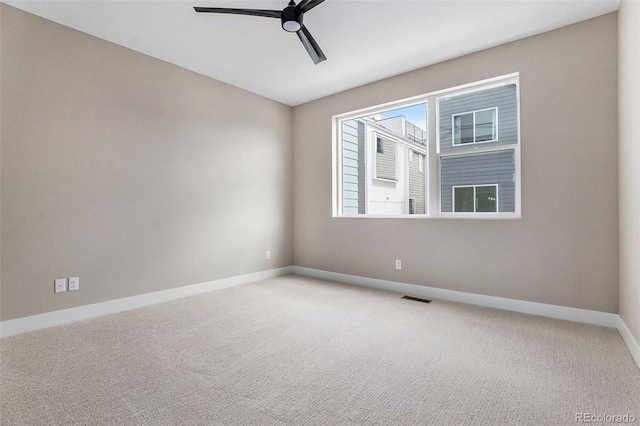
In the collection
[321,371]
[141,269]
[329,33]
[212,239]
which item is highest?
[329,33]

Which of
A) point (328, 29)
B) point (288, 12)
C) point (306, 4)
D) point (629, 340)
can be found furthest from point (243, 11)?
point (629, 340)

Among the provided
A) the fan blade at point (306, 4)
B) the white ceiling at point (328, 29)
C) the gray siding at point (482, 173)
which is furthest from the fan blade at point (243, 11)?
the gray siding at point (482, 173)

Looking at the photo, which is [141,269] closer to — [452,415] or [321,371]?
[321,371]

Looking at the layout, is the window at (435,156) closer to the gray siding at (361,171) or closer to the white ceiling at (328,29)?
the gray siding at (361,171)

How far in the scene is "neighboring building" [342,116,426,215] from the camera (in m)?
4.05

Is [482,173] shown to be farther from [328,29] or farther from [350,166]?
[328,29]

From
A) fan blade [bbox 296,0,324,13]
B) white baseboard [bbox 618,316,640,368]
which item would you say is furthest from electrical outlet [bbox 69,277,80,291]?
white baseboard [bbox 618,316,640,368]

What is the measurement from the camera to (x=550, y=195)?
9.77 ft

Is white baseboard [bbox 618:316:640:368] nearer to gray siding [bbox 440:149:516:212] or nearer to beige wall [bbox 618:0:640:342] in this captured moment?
beige wall [bbox 618:0:640:342]

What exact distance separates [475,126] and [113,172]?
4.04 m

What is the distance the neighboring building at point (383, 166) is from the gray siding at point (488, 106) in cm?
29

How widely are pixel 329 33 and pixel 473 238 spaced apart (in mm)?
2682

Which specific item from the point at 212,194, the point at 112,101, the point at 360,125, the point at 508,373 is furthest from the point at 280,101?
the point at 508,373

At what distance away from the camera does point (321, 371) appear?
1.99m
